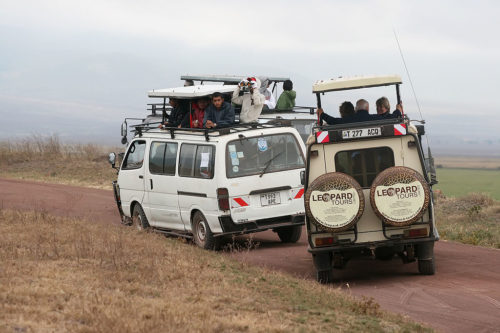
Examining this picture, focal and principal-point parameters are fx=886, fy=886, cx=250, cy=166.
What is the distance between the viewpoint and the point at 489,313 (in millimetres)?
10312

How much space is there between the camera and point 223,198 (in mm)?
15000

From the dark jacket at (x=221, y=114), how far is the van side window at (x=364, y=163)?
4.39 meters

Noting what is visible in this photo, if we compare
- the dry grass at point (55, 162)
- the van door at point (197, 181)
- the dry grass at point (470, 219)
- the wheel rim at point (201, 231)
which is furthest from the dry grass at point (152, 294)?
the dry grass at point (55, 162)

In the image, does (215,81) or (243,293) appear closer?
(243,293)

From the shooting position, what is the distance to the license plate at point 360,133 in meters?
12.6

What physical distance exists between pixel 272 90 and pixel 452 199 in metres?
6.05

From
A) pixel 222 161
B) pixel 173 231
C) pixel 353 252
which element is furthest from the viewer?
pixel 173 231

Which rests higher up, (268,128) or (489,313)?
(268,128)

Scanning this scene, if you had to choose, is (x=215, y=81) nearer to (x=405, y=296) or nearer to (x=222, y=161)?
(x=222, y=161)

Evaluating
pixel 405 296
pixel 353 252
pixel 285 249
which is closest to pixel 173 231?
pixel 285 249

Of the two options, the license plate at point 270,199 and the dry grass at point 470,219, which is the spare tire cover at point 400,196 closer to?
the license plate at point 270,199

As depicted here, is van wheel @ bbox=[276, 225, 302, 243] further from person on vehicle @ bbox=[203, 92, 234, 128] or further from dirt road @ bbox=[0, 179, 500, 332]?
person on vehicle @ bbox=[203, 92, 234, 128]

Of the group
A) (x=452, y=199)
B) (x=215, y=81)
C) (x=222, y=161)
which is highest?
(x=215, y=81)

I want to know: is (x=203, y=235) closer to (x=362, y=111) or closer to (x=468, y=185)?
(x=362, y=111)
